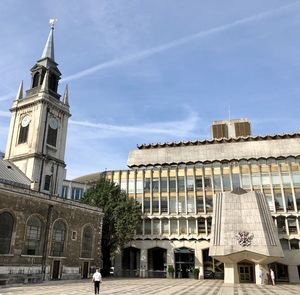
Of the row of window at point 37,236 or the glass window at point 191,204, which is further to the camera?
the glass window at point 191,204

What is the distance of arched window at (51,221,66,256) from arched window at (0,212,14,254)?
21.4ft

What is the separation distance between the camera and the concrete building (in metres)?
56.9

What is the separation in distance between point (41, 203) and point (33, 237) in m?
4.04

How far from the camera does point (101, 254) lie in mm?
50562

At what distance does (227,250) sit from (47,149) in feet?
104

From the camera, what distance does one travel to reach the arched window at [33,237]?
124ft

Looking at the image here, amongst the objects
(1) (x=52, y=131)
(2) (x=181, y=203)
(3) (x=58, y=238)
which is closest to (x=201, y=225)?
(2) (x=181, y=203)

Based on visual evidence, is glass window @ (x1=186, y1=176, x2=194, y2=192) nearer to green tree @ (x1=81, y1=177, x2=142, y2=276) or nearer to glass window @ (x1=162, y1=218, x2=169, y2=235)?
glass window @ (x1=162, y1=218, x2=169, y2=235)

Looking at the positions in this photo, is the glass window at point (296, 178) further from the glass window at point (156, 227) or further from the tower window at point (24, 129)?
the tower window at point (24, 129)

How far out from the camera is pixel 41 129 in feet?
174

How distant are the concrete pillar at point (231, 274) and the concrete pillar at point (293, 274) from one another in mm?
16357

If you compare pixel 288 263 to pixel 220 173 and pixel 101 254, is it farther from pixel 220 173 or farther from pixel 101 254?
pixel 101 254

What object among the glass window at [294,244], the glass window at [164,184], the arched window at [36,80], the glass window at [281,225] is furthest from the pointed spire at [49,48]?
the glass window at [294,244]

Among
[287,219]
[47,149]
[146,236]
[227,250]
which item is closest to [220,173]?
[287,219]
